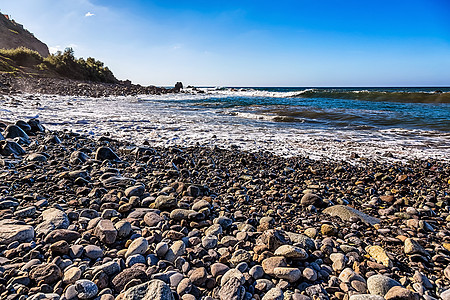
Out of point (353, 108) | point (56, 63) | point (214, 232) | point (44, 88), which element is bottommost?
point (214, 232)

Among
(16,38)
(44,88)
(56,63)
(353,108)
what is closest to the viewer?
(353,108)

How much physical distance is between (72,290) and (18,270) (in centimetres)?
41

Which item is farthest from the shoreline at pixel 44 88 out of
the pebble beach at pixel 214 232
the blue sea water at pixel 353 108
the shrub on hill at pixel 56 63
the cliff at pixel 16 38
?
the cliff at pixel 16 38

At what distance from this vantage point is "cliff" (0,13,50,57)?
4388cm

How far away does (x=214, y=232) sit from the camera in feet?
6.61

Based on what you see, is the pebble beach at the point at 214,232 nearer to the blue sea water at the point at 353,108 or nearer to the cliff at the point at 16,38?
the blue sea water at the point at 353,108

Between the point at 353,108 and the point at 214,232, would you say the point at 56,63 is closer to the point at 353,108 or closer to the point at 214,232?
the point at 353,108

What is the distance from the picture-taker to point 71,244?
1.71 metres

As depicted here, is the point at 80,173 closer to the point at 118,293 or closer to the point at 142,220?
the point at 142,220

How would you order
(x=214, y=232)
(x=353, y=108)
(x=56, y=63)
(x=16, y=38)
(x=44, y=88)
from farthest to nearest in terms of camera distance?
(x=16, y=38)
(x=56, y=63)
(x=44, y=88)
(x=353, y=108)
(x=214, y=232)

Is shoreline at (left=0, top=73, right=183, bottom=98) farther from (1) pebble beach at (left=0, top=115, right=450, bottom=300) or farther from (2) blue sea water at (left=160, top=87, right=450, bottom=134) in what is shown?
(1) pebble beach at (left=0, top=115, right=450, bottom=300)

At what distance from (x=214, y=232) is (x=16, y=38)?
212 ft

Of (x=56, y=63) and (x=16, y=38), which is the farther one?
(x=16, y=38)

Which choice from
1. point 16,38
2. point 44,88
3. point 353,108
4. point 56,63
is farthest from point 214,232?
point 16,38
